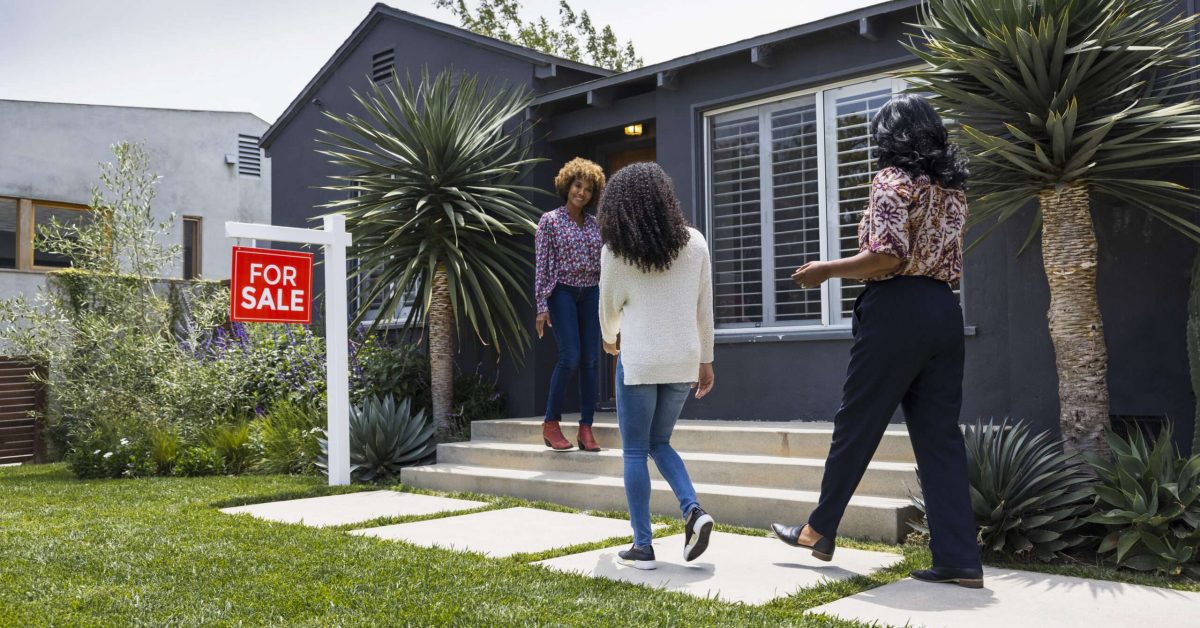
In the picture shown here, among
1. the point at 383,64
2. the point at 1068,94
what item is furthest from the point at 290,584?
the point at 383,64

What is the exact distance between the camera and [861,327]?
3.57 meters

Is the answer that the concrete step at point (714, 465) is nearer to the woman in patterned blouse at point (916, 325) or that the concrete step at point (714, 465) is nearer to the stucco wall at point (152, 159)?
the woman in patterned blouse at point (916, 325)

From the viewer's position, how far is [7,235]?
15023mm

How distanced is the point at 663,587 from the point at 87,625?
1889 mm

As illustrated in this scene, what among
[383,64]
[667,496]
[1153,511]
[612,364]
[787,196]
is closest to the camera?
[1153,511]

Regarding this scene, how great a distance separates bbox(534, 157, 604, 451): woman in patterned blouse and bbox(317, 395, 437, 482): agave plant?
1.33m

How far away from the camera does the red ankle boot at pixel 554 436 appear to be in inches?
244

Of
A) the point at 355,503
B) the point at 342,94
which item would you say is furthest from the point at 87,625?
the point at 342,94

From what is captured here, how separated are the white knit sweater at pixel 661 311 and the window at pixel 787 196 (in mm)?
2933

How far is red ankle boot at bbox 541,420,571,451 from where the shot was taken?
20.3 feet

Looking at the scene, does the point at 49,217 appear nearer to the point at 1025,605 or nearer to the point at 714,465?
the point at 714,465

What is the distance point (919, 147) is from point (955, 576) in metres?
1.55

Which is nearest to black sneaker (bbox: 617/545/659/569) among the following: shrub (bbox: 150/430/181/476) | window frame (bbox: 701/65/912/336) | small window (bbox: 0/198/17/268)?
window frame (bbox: 701/65/912/336)

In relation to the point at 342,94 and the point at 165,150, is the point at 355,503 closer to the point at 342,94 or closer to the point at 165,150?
the point at 342,94
